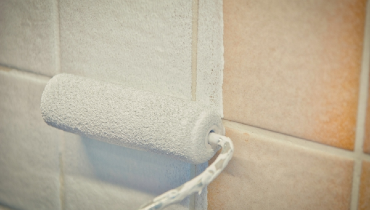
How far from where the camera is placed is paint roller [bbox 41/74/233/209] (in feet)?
1.07

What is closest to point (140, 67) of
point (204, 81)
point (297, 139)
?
point (204, 81)

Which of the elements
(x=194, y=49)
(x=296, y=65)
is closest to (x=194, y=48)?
(x=194, y=49)

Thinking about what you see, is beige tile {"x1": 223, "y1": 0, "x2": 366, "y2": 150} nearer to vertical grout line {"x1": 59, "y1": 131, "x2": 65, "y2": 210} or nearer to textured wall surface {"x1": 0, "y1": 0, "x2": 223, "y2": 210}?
textured wall surface {"x1": 0, "y1": 0, "x2": 223, "y2": 210}

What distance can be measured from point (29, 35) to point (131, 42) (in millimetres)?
163

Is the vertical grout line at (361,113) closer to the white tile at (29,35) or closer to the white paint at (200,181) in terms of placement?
the white paint at (200,181)

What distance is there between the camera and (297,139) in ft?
1.06

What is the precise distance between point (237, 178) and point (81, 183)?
221 mm

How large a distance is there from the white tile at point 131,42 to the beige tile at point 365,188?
174mm

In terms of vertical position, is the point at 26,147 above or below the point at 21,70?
below

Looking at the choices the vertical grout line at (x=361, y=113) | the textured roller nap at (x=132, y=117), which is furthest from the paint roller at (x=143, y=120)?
the vertical grout line at (x=361, y=113)

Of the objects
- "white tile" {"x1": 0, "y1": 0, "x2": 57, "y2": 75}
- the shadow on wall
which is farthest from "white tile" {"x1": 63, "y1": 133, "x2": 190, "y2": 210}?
"white tile" {"x1": 0, "y1": 0, "x2": 57, "y2": 75}

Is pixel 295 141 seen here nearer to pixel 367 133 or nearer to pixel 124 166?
pixel 367 133

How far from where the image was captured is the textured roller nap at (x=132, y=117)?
0.33m

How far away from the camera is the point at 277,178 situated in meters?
0.34
